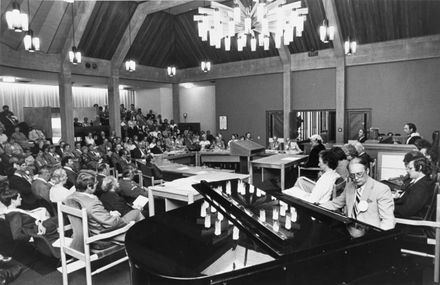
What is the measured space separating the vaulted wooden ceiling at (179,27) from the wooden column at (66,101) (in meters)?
0.74

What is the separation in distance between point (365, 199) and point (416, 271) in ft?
2.85

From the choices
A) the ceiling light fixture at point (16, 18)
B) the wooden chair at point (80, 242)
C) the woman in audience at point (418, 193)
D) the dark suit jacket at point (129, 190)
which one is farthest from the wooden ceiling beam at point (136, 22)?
the woman in audience at point (418, 193)

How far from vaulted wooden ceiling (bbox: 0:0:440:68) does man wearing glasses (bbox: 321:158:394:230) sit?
7.72 m

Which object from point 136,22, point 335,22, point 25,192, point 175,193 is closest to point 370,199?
point 175,193

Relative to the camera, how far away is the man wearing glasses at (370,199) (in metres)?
2.79

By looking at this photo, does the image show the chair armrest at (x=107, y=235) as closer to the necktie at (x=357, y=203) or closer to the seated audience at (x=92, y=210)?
the seated audience at (x=92, y=210)

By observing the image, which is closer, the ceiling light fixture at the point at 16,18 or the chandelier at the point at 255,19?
the chandelier at the point at 255,19

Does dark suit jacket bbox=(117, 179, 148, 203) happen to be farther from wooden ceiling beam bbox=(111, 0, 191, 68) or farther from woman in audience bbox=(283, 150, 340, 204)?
wooden ceiling beam bbox=(111, 0, 191, 68)

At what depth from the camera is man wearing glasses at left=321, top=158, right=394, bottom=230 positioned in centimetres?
279

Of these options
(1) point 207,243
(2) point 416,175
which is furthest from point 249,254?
(2) point 416,175

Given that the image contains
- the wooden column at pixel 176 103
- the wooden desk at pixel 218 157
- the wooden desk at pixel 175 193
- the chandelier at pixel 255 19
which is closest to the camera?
the wooden desk at pixel 175 193

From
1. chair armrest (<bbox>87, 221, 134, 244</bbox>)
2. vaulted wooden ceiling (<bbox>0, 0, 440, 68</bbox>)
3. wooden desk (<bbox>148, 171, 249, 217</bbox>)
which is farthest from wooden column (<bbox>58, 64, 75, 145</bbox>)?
chair armrest (<bbox>87, 221, 134, 244</bbox>)

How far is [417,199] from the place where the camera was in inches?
132

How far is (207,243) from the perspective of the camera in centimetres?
254
